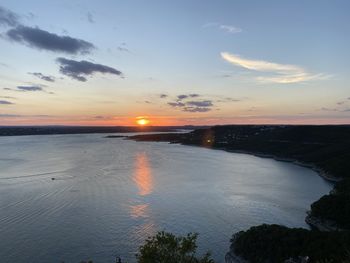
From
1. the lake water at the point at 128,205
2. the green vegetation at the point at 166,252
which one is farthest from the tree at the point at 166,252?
the lake water at the point at 128,205

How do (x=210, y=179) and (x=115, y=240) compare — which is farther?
(x=210, y=179)

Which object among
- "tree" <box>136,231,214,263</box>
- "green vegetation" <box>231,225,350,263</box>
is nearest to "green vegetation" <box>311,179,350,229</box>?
"green vegetation" <box>231,225,350,263</box>

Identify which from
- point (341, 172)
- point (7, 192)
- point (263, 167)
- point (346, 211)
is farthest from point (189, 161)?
point (346, 211)

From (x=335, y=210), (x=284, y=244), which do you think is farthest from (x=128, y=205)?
(x=335, y=210)

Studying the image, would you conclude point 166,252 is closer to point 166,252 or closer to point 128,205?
point 166,252

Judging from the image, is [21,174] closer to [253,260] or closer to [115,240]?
[115,240]

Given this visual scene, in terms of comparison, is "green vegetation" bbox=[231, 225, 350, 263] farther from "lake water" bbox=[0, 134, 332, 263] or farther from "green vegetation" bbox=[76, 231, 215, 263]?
"green vegetation" bbox=[76, 231, 215, 263]

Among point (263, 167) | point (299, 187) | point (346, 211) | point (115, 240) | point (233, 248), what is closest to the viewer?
point (233, 248)
